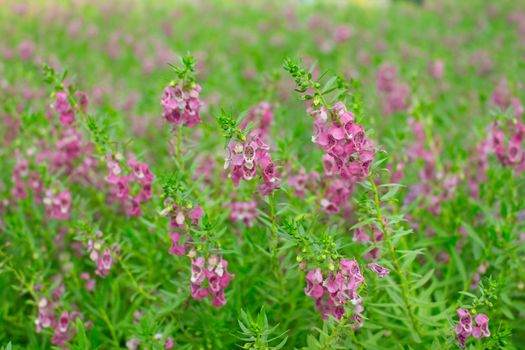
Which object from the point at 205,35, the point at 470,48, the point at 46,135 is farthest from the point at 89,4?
the point at 46,135

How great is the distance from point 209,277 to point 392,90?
14.9ft

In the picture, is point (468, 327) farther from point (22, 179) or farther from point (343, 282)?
point (22, 179)

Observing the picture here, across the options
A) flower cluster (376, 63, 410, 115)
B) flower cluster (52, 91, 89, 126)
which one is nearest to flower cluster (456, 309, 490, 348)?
flower cluster (52, 91, 89, 126)

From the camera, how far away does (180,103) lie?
301 cm

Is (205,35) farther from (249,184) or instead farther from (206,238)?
(206,238)

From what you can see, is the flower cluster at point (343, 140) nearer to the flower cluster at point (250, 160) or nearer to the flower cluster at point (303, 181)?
the flower cluster at point (250, 160)

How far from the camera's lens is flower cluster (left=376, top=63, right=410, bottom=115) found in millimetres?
6289

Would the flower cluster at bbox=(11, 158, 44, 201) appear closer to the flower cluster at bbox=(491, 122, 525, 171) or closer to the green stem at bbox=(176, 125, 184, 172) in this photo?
the green stem at bbox=(176, 125, 184, 172)

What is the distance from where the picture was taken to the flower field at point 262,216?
106 inches

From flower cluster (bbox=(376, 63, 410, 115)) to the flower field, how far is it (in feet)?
0.18

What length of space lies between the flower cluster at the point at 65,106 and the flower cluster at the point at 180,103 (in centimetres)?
87

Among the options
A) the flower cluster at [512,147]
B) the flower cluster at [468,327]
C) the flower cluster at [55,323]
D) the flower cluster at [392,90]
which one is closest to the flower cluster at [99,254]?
the flower cluster at [55,323]

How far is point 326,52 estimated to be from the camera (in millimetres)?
9797

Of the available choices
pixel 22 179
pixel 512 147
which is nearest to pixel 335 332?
pixel 512 147
